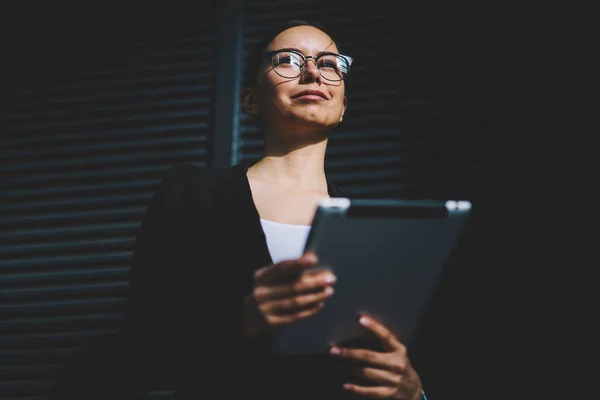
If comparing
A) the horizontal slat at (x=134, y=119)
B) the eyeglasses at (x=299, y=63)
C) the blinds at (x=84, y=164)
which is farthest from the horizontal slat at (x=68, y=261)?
the eyeglasses at (x=299, y=63)

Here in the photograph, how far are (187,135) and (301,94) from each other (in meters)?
1.15

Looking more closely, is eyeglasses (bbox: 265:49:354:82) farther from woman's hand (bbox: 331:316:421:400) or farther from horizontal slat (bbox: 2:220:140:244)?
horizontal slat (bbox: 2:220:140:244)

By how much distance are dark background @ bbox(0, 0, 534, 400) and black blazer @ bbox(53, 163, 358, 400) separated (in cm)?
95

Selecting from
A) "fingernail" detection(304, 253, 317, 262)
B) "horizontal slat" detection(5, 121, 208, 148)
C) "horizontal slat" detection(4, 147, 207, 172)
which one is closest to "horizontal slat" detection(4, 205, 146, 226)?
"horizontal slat" detection(4, 147, 207, 172)

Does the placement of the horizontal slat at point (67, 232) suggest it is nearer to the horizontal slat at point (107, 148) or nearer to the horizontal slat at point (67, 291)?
the horizontal slat at point (67, 291)

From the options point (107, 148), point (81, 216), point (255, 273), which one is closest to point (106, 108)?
point (107, 148)

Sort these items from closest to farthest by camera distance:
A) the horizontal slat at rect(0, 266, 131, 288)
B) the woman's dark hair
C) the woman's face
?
1. the woman's face
2. the woman's dark hair
3. the horizontal slat at rect(0, 266, 131, 288)

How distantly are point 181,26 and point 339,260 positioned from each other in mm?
2086

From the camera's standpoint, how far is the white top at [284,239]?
1485 millimetres

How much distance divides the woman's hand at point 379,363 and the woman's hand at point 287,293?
15 centimetres

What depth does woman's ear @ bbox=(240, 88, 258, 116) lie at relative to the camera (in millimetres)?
1884

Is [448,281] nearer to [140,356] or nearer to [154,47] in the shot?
[140,356]

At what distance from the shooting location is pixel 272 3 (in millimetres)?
2877

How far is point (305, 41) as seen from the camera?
1.78 meters
